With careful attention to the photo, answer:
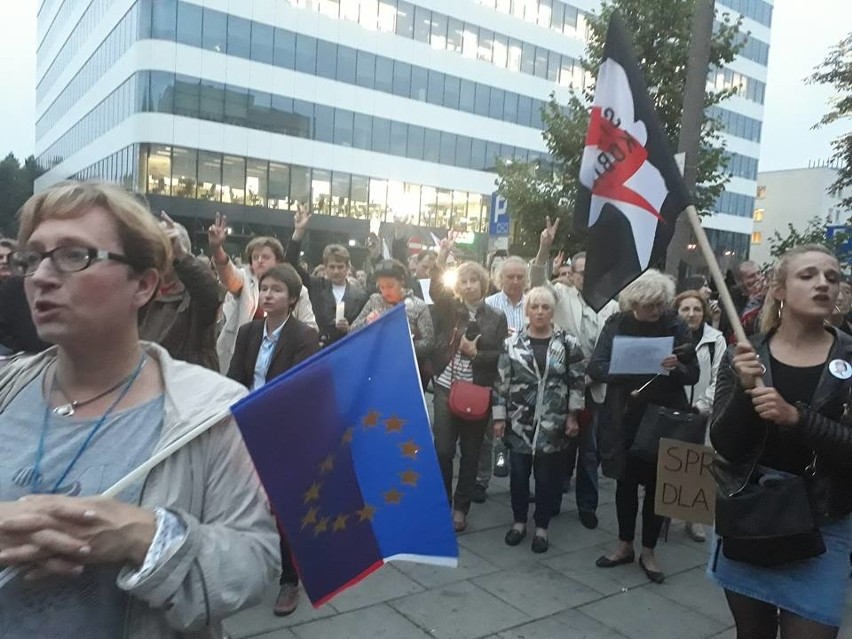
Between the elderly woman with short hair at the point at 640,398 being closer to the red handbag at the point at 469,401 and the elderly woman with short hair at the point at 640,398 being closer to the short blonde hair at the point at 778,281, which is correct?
the red handbag at the point at 469,401

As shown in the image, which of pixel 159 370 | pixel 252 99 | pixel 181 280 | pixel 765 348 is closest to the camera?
pixel 159 370

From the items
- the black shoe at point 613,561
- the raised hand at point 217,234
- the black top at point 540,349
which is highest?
the raised hand at point 217,234

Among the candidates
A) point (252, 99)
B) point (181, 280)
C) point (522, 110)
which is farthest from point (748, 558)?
point (522, 110)

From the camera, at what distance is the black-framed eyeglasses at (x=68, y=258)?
1528 millimetres

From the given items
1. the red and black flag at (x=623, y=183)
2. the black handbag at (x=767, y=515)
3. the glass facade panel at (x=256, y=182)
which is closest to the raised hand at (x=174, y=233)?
the red and black flag at (x=623, y=183)

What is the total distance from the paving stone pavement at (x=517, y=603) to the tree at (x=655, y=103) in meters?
9.51

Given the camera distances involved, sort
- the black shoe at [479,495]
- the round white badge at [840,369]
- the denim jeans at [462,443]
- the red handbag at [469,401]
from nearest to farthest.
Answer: the round white badge at [840,369] → the red handbag at [469,401] → the denim jeans at [462,443] → the black shoe at [479,495]

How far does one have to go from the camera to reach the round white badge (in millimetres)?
2502

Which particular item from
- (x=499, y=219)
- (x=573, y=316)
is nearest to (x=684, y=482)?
(x=573, y=316)

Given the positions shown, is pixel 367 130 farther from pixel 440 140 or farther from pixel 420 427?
pixel 420 427

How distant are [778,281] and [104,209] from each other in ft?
8.25

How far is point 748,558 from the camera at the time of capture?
8.48 ft

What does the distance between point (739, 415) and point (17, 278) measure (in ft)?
11.8

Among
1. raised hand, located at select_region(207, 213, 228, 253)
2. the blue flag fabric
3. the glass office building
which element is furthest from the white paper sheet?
the glass office building
